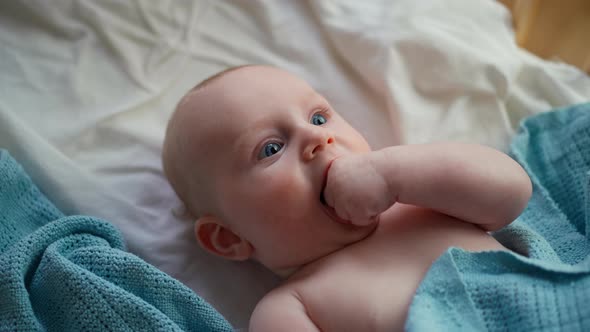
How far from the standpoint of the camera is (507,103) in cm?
133

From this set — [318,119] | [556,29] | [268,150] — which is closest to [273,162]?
[268,150]

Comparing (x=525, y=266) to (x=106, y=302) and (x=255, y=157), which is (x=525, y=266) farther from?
(x=106, y=302)

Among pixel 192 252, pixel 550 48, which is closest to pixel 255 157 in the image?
pixel 192 252

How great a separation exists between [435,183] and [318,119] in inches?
9.8

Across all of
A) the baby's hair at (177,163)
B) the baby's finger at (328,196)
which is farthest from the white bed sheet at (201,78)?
the baby's finger at (328,196)

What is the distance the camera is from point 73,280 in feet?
3.26

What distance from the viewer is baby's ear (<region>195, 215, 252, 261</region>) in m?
1.09

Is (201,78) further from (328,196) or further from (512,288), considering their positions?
(512,288)

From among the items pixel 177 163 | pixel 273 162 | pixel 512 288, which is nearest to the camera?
pixel 512 288

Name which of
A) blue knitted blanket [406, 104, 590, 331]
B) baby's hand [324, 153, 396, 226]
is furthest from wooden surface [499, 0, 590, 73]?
baby's hand [324, 153, 396, 226]

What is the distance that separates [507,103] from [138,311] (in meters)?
0.89

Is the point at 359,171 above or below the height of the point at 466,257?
above

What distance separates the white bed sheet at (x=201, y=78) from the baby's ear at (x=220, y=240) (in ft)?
0.30

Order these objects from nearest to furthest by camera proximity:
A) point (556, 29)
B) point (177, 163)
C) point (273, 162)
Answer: point (273, 162) → point (177, 163) → point (556, 29)
